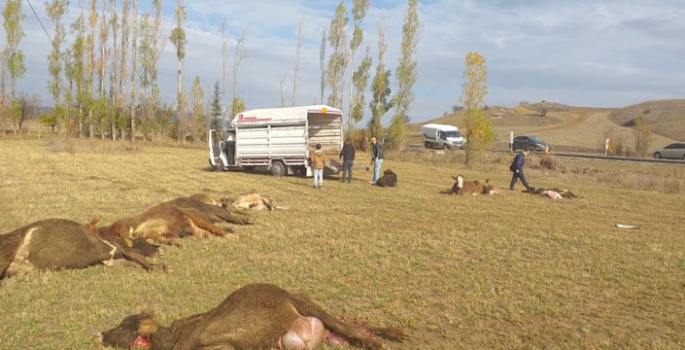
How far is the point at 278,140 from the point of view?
2252cm

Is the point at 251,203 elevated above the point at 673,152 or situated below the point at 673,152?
below

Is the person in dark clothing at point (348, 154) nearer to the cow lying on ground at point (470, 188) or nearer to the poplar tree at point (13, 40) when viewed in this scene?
the cow lying on ground at point (470, 188)

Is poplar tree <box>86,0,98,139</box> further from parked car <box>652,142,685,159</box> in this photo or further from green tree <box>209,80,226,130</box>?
parked car <box>652,142,685,159</box>

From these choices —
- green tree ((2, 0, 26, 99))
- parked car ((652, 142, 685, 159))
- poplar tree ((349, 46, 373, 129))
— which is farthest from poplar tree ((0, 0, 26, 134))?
parked car ((652, 142, 685, 159))

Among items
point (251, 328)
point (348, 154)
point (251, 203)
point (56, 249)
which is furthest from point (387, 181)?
point (251, 328)

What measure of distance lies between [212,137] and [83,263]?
18.4m

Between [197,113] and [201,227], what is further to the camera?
[197,113]

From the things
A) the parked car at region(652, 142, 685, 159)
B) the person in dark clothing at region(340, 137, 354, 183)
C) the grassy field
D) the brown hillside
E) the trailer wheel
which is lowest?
the grassy field

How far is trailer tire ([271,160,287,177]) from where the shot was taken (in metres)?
22.7

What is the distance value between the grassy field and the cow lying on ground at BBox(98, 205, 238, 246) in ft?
1.04

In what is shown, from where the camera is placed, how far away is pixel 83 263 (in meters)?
6.95

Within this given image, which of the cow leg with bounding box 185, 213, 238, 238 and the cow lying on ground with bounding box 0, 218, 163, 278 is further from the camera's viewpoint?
the cow leg with bounding box 185, 213, 238, 238

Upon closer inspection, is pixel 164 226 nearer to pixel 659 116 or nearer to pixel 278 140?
pixel 278 140

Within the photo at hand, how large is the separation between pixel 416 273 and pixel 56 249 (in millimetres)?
4723
